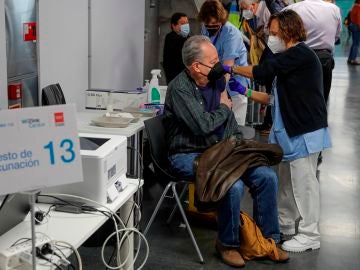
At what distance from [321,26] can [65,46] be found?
1997 mm

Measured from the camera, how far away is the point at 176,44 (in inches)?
216

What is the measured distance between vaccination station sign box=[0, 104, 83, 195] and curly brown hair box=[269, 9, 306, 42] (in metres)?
1.86

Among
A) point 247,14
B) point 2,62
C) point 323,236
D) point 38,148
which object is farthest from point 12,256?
point 247,14

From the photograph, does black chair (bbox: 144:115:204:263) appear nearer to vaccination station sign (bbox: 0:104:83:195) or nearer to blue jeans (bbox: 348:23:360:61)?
vaccination station sign (bbox: 0:104:83:195)

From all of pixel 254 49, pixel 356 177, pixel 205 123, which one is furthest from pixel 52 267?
pixel 254 49

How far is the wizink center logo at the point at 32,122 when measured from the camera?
160 cm

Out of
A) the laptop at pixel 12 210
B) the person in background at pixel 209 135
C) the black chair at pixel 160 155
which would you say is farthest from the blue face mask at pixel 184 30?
the laptop at pixel 12 210

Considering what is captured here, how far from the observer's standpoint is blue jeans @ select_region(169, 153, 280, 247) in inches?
122

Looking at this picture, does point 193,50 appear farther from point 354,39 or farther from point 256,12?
point 354,39

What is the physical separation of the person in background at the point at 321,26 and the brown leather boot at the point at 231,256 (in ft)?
6.16

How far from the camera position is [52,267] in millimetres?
1771

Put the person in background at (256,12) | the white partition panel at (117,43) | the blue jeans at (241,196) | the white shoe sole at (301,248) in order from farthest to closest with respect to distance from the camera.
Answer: the person in background at (256,12) < the white partition panel at (117,43) < the white shoe sole at (301,248) < the blue jeans at (241,196)

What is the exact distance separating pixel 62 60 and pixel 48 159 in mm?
2690

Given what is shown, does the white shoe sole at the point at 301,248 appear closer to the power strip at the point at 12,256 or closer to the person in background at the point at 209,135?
the person in background at the point at 209,135
